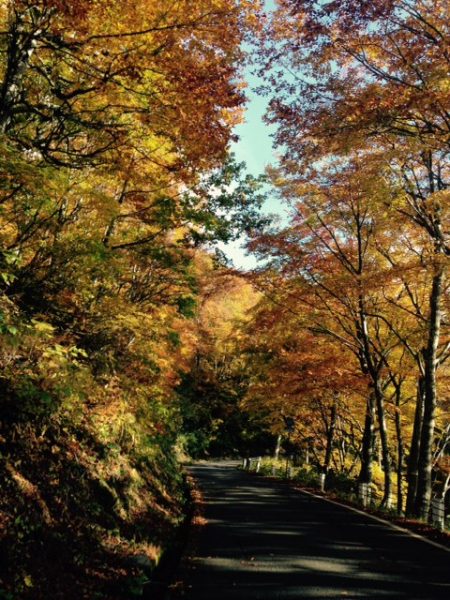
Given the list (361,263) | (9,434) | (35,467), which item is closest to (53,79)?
(9,434)

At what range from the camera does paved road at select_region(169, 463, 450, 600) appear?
577 centimetres

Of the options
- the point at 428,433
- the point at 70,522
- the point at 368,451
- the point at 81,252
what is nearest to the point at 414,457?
the point at 368,451

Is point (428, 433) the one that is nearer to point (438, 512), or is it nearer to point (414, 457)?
point (438, 512)

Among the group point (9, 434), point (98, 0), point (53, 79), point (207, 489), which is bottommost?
point (207, 489)

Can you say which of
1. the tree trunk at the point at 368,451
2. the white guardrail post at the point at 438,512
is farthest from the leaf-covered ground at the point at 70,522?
the tree trunk at the point at 368,451

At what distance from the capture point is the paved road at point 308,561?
5766mm

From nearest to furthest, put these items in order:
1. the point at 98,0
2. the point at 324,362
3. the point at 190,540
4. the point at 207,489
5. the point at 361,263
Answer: the point at 98,0 → the point at 190,540 → the point at 361,263 → the point at 324,362 → the point at 207,489

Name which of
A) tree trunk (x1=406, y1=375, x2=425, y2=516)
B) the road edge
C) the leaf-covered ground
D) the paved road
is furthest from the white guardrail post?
the leaf-covered ground

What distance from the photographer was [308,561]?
7.02 metres

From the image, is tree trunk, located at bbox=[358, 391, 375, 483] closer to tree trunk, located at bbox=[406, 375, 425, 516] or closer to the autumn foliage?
tree trunk, located at bbox=[406, 375, 425, 516]

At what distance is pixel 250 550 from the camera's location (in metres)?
7.86

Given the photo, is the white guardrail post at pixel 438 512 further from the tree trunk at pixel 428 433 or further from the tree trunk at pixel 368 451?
the tree trunk at pixel 368 451

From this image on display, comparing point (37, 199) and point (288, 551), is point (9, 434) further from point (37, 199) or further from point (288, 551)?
point (288, 551)

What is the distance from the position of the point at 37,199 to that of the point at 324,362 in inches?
533
